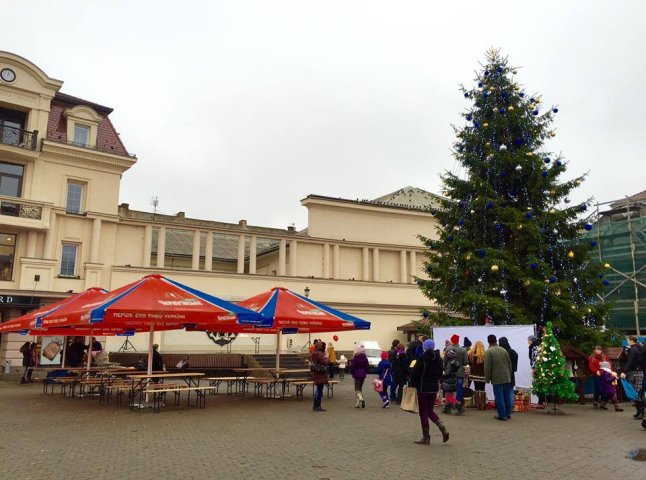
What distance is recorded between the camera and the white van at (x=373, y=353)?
107 feet

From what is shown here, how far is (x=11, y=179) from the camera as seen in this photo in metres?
28.5

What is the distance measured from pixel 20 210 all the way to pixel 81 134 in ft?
18.7

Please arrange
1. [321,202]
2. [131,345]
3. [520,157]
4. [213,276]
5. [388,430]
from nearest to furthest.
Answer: [388,430], [520,157], [131,345], [213,276], [321,202]

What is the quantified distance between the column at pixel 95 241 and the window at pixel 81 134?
4319mm

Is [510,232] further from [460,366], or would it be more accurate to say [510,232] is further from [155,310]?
[155,310]

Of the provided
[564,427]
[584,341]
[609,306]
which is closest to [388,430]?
[564,427]

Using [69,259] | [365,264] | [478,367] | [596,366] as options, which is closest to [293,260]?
[365,264]

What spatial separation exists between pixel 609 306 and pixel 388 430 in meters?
10.4

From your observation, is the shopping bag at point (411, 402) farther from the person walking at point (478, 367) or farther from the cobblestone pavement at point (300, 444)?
the person walking at point (478, 367)

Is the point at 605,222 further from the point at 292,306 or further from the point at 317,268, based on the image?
the point at 292,306

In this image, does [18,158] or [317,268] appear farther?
[317,268]

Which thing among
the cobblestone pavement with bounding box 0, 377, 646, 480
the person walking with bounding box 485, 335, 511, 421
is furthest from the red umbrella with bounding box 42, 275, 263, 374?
the person walking with bounding box 485, 335, 511, 421

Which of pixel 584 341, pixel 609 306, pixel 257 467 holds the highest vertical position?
pixel 609 306

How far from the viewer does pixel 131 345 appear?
3048 cm
